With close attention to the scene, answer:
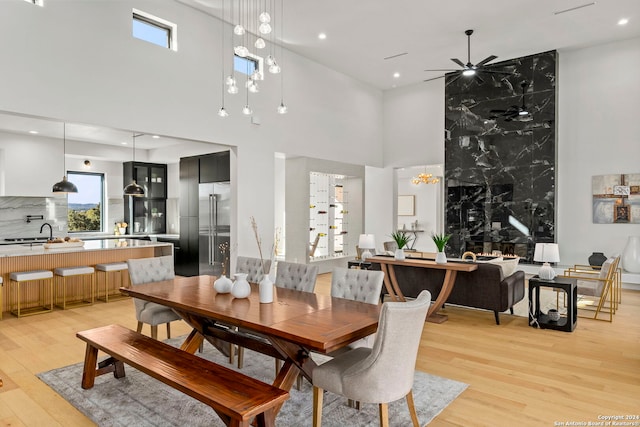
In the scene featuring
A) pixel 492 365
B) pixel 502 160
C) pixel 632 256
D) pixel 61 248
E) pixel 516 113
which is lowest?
pixel 492 365

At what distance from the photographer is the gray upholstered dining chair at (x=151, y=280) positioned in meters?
3.87

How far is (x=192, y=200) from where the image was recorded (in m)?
8.34

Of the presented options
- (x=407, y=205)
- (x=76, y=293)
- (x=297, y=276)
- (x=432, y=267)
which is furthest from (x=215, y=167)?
(x=407, y=205)

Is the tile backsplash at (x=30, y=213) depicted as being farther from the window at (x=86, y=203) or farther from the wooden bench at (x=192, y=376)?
the wooden bench at (x=192, y=376)

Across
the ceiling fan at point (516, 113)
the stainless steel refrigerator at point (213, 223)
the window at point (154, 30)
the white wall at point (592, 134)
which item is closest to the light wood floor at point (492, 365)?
the stainless steel refrigerator at point (213, 223)

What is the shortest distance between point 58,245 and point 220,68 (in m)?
3.65

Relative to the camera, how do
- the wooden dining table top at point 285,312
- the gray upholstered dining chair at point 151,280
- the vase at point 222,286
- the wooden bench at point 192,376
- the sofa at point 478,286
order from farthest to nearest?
the sofa at point 478,286 → the gray upholstered dining chair at point 151,280 → the vase at point 222,286 → the wooden dining table top at point 285,312 → the wooden bench at point 192,376

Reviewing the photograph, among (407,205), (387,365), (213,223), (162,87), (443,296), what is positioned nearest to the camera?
(387,365)

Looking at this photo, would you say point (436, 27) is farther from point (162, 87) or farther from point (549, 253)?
point (162, 87)

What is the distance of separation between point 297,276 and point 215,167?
445 cm

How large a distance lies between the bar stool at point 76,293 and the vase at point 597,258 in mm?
8558

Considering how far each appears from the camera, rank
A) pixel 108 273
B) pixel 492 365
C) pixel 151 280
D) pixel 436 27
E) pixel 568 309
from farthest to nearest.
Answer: pixel 436 27 < pixel 108 273 < pixel 568 309 < pixel 151 280 < pixel 492 365

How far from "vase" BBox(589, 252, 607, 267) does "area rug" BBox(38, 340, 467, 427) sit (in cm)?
575

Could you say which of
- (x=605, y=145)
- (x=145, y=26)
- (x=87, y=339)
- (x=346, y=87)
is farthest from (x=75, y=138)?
(x=605, y=145)
